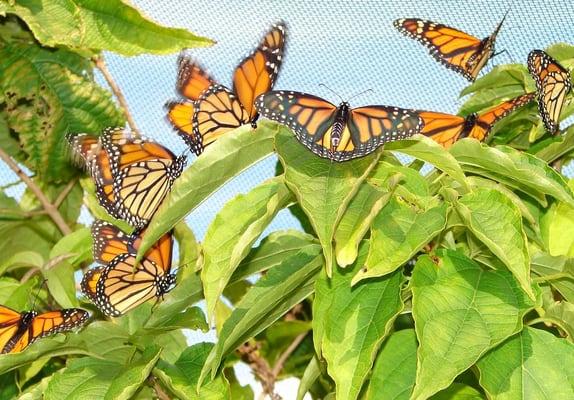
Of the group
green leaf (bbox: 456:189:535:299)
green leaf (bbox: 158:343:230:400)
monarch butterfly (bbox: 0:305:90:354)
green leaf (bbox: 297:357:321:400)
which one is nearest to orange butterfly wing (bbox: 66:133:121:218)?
monarch butterfly (bbox: 0:305:90:354)

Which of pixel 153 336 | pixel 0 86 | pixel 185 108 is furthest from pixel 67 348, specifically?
pixel 0 86

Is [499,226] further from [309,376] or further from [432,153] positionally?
[309,376]

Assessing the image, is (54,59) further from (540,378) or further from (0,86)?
(540,378)

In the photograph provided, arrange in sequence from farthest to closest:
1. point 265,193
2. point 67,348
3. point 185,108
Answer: point 185,108
point 67,348
point 265,193

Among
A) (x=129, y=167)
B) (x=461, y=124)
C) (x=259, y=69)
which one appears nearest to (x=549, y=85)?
(x=461, y=124)

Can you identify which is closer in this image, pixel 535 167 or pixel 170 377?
pixel 535 167

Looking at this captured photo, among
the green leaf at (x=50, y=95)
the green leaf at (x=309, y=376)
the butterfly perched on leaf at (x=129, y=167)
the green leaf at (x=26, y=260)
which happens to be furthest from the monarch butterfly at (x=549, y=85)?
the green leaf at (x=26, y=260)
